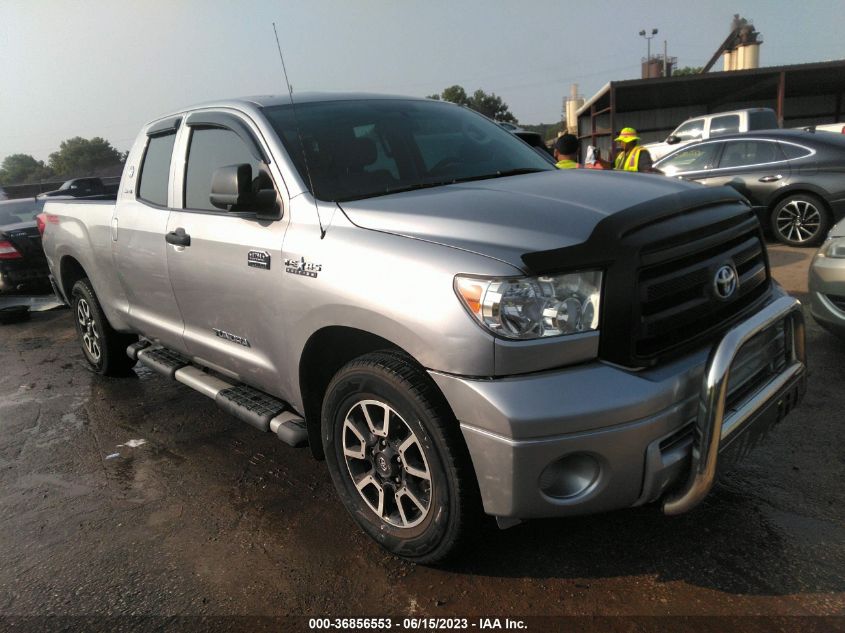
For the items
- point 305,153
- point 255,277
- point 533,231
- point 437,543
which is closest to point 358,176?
point 305,153

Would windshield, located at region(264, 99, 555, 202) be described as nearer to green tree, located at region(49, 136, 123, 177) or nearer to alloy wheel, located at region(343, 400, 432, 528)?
alloy wheel, located at region(343, 400, 432, 528)

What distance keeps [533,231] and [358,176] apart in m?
1.13

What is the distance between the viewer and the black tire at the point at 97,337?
5.13 meters

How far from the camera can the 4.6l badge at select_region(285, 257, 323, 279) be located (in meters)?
2.67

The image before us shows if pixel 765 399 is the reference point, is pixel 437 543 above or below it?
below

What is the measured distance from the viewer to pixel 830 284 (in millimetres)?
4281

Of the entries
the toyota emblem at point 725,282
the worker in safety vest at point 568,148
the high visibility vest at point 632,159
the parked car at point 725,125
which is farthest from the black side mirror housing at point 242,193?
the parked car at point 725,125

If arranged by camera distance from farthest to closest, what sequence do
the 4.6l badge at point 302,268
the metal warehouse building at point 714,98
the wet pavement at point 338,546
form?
the metal warehouse building at point 714,98
the 4.6l badge at point 302,268
the wet pavement at point 338,546

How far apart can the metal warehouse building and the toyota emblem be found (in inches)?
862

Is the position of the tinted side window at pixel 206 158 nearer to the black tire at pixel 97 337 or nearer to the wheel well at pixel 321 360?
the wheel well at pixel 321 360

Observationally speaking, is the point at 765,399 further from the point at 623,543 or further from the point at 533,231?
the point at 533,231

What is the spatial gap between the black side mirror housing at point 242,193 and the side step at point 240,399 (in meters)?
0.95

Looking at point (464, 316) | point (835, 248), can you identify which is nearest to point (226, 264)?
point (464, 316)

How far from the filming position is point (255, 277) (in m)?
3.04
